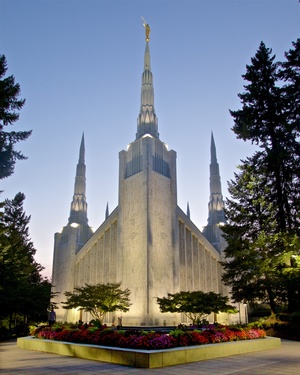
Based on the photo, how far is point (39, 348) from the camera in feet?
45.3

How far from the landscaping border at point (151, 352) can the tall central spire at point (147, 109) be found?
3225 cm

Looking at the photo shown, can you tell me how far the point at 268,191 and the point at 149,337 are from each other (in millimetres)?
16444

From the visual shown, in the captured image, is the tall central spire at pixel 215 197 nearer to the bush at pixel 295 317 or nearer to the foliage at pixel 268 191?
the foliage at pixel 268 191

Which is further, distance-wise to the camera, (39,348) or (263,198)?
(263,198)

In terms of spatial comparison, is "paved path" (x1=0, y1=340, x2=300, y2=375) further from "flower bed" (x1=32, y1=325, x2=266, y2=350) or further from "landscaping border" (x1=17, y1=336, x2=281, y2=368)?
"flower bed" (x1=32, y1=325, x2=266, y2=350)

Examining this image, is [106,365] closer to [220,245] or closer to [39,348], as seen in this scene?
[39,348]

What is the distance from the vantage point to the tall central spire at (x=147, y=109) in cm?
4338

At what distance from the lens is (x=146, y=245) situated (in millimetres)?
35031

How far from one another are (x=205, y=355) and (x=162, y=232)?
26041 mm

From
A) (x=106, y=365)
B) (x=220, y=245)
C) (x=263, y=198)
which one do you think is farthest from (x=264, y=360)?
(x=220, y=245)

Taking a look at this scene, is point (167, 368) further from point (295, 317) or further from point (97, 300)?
point (97, 300)

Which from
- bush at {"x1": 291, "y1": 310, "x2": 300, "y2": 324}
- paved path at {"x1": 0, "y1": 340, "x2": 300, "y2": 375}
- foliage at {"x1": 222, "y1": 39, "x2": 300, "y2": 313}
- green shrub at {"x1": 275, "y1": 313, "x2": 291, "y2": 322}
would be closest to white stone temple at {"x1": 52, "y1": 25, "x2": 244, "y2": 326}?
foliage at {"x1": 222, "y1": 39, "x2": 300, "y2": 313}

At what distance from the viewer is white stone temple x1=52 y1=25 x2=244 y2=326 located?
34.7 metres

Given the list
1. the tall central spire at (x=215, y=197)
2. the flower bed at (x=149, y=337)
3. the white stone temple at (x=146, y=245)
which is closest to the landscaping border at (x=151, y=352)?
the flower bed at (x=149, y=337)
